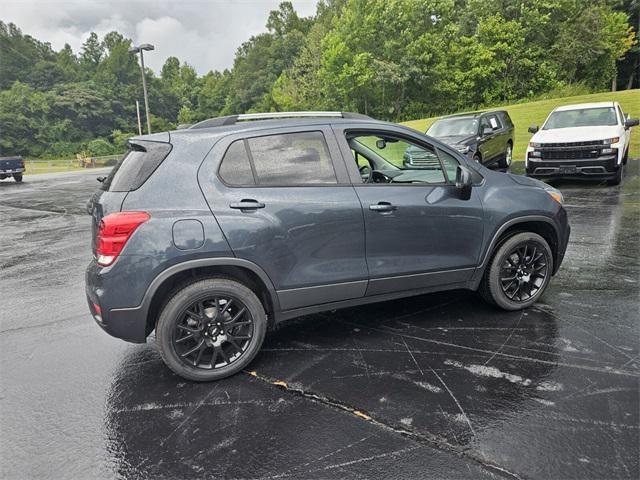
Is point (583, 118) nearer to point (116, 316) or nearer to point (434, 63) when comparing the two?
point (116, 316)

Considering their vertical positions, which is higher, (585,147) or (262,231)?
(585,147)

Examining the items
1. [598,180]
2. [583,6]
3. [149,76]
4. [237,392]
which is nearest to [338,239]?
[237,392]

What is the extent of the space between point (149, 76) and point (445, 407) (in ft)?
382

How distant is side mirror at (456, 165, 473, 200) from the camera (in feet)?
12.3

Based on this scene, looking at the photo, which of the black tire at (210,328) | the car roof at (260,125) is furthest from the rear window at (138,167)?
the black tire at (210,328)

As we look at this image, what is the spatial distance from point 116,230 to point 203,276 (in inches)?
25.6

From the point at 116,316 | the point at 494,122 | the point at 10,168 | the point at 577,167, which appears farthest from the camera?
the point at 10,168

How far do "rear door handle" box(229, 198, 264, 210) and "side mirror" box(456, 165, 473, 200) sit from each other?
1.68m

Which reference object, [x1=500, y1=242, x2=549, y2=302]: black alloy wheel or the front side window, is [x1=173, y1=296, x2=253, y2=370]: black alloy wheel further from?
[x1=500, y1=242, x2=549, y2=302]: black alloy wheel

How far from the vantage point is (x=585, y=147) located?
33.6 feet

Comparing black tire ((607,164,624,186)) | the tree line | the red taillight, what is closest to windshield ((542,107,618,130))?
black tire ((607,164,624,186))

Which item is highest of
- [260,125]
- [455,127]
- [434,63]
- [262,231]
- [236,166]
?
[434,63]

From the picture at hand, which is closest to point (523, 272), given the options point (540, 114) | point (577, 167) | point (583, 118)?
point (577, 167)

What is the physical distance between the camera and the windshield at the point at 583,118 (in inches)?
442
